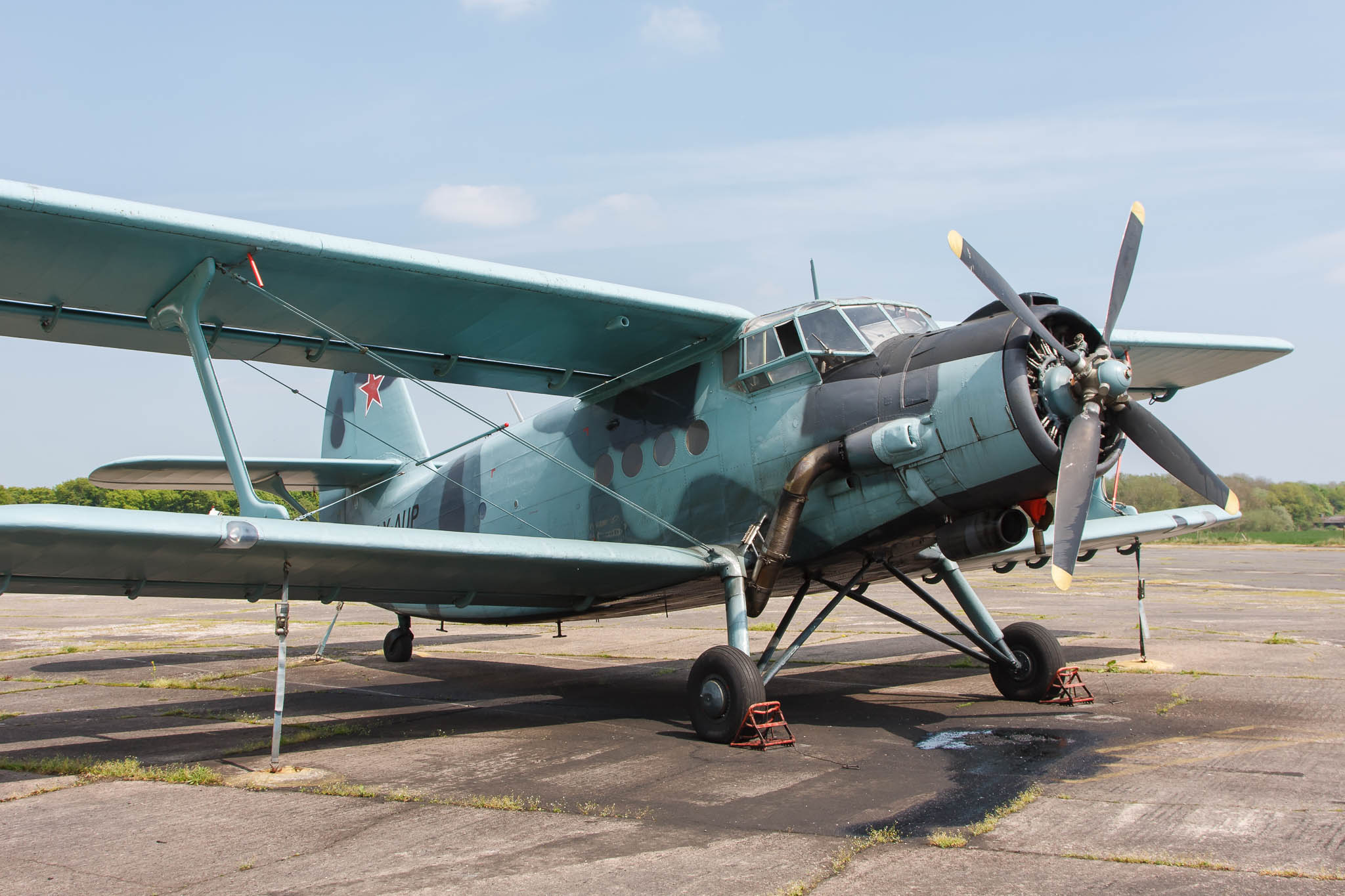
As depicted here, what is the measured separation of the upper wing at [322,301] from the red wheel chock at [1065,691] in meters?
4.48

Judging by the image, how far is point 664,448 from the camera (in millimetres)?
9305

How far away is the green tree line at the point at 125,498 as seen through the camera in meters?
66.0

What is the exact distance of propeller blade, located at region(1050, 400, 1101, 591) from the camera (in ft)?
21.0

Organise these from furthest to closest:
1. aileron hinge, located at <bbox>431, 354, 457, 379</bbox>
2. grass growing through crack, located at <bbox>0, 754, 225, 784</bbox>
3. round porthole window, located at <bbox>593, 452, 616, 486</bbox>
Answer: aileron hinge, located at <bbox>431, 354, 457, 379</bbox> < round porthole window, located at <bbox>593, 452, 616, 486</bbox> < grass growing through crack, located at <bbox>0, 754, 225, 784</bbox>

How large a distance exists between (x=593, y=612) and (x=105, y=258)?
552 cm

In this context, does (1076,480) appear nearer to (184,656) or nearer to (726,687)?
(726,687)

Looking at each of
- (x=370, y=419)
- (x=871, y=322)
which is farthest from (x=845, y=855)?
(x=370, y=419)

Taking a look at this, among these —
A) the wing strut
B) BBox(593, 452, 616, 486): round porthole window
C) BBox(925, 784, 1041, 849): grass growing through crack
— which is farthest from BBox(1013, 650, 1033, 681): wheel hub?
the wing strut

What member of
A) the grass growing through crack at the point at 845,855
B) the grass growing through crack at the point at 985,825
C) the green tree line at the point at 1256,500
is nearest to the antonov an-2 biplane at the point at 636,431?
the grass growing through crack at the point at 985,825

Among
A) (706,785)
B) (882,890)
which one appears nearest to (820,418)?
(706,785)

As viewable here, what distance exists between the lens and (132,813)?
5.49 metres

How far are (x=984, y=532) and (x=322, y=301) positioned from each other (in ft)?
19.9

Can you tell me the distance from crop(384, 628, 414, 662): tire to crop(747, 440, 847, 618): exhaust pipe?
7.97m

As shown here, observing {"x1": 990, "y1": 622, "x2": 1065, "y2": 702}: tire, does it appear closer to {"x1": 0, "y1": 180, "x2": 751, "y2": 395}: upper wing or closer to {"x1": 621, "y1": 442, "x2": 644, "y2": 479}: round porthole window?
{"x1": 621, "y1": 442, "x2": 644, "y2": 479}: round porthole window
